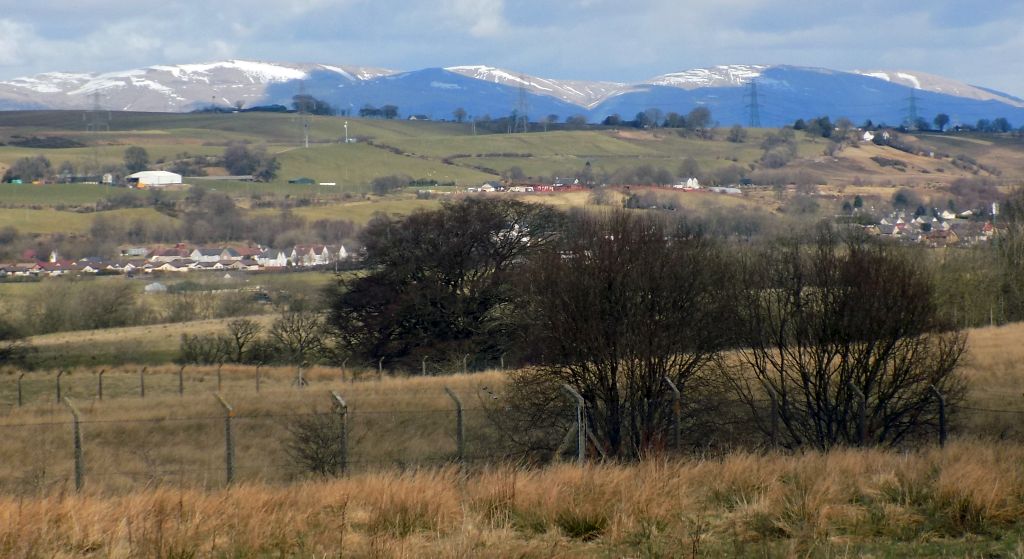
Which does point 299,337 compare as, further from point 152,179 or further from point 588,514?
point 152,179

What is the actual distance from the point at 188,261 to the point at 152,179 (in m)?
48.7

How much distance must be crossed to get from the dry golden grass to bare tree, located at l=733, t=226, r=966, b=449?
30.5 feet

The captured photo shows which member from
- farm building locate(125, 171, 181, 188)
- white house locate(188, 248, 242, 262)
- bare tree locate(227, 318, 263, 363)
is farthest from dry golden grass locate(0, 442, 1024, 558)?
farm building locate(125, 171, 181, 188)

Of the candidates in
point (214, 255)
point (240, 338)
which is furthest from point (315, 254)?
point (240, 338)

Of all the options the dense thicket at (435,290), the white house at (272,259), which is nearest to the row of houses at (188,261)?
the white house at (272,259)

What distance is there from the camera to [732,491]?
8.54 m

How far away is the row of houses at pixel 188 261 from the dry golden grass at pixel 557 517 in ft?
247

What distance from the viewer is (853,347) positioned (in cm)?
1878

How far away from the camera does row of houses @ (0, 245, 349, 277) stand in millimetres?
87000

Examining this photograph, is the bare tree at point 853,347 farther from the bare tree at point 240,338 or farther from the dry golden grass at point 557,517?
the bare tree at point 240,338

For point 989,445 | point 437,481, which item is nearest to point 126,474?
point 437,481

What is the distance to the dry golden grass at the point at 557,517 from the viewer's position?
6699mm

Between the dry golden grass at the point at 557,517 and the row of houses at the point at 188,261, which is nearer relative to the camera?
the dry golden grass at the point at 557,517

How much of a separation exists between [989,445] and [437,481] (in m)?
6.58
